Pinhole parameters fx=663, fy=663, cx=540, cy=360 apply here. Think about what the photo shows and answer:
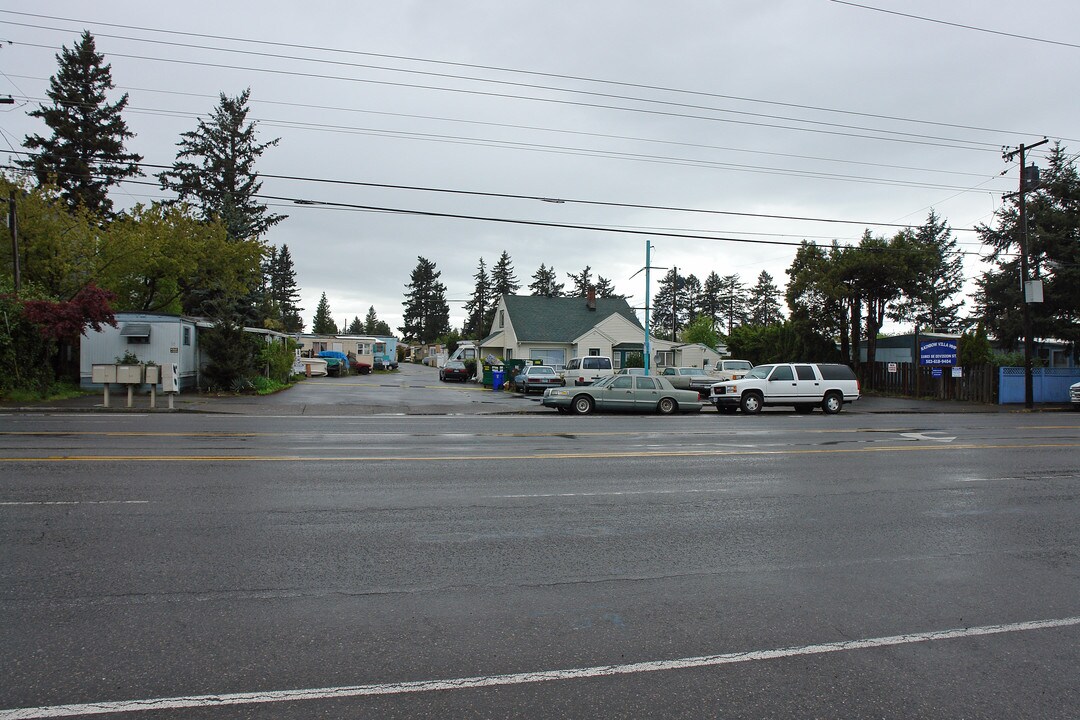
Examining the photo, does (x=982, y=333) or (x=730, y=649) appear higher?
(x=982, y=333)

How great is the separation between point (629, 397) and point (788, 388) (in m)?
6.14

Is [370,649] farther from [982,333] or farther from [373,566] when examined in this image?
[982,333]

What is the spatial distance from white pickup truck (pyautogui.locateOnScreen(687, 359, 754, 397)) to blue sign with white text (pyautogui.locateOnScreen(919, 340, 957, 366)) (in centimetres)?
807

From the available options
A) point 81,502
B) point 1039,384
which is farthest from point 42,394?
point 1039,384

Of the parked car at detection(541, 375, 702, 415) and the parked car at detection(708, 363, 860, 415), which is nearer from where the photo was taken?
the parked car at detection(541, 375, 702, 415)

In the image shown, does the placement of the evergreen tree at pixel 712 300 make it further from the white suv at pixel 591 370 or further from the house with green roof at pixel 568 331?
the white suv at pixel 591 370

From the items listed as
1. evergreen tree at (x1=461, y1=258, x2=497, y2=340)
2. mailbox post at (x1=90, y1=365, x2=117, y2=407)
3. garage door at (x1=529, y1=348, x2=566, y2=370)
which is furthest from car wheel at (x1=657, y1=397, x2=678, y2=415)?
evergreen tree at (x1=461, y1=258, x2=497, y2=340)

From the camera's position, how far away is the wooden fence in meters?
30.5

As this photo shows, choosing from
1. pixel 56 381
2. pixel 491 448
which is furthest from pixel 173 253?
pixel 491 448

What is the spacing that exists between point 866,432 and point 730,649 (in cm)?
1503

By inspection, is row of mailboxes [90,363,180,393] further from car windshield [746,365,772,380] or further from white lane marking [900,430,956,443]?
white lane marking [900,430,956,443]

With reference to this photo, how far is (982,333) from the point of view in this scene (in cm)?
3184

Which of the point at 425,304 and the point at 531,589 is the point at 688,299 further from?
the point at 531,589

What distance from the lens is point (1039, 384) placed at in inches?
1206
